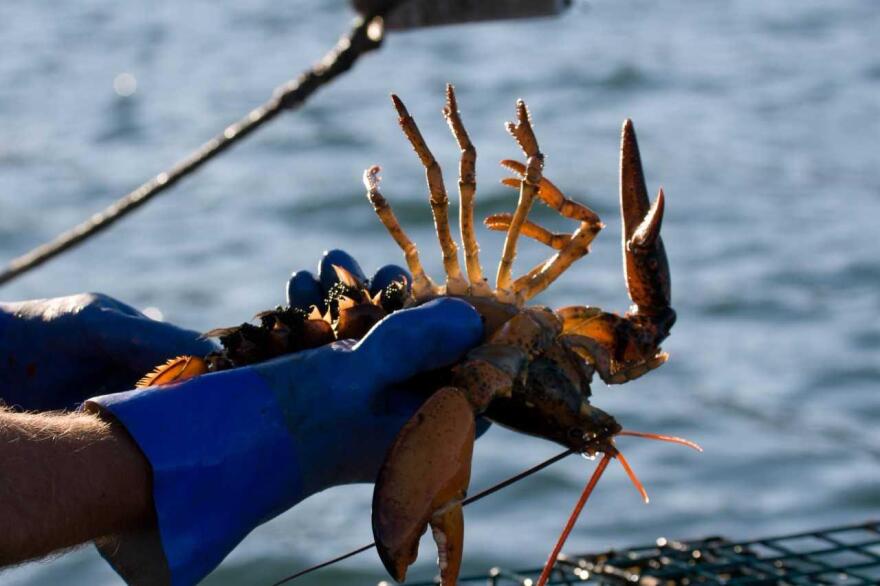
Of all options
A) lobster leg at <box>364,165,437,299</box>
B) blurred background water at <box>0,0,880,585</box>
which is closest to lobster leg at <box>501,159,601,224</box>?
lobster leg at <box>364,165,437,299</box>

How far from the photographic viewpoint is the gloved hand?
8.00 ft

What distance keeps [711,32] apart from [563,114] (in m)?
2.25

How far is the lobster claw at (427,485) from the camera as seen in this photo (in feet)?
7.95

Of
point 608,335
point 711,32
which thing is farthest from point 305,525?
point 711,32

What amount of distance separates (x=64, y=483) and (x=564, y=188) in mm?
5935

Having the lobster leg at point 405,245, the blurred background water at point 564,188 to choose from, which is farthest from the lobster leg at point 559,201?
the blurred background water at point 564,188

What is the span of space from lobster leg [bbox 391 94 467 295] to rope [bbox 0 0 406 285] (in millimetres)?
1515

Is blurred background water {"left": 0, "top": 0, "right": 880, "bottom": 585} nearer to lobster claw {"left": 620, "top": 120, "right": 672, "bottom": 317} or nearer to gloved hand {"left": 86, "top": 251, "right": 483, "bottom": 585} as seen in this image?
lobster claw {"left": 620, "top": 120, "right": 672, "bottom": 317}

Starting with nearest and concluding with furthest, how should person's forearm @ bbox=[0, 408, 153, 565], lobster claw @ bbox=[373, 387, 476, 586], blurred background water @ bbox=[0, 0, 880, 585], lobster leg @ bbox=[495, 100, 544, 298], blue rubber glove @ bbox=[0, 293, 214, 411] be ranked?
1. person's forearm @ bbox=[0, 408, 153, 565]
2. lobster claw @ bbox=[373, 387, 476, 586]
3. lobster leg @ bbox=[495, 100, 544, 298]
4. blue rubber glove @ bbox=[0, 293, 214, 411]
5. blurred background water @ bbox=[0, 0, 880, 585]

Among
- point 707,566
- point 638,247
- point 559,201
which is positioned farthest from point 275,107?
point 707,566

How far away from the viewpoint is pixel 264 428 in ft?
8.30

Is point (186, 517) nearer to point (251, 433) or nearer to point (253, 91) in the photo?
point (251, 433)

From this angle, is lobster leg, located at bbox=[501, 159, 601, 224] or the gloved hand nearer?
the gloved hand

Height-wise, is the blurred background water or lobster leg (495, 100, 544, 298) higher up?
lobster leg (495, 100, 544, 298)
